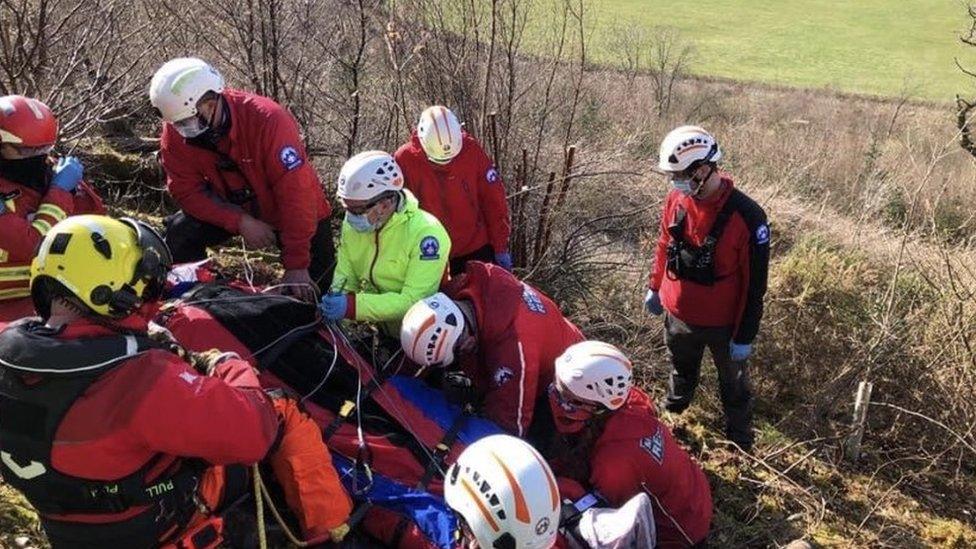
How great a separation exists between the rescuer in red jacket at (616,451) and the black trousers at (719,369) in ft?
3.14

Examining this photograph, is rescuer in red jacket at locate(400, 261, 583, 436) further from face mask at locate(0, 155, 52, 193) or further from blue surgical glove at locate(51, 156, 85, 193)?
face mask at locate(0, 155, 52, 193)

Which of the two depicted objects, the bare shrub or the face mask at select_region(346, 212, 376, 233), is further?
the bare shrub

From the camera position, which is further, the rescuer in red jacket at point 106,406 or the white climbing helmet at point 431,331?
the white climbing helmet at point 431,331

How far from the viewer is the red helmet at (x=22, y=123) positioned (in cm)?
357

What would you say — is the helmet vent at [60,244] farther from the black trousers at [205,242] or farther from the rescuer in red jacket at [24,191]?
the black trousers at [205,242]

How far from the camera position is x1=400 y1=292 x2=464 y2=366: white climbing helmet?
381 centimetres

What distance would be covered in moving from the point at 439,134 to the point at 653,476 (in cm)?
246

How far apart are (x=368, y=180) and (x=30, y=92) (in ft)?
10.2

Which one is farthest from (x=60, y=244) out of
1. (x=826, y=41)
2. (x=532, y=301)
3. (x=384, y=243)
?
(x=826, y=41)

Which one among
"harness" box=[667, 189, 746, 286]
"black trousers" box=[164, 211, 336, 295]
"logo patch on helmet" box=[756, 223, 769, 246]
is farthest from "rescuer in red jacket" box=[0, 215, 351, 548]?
"logo patch on helmet" box=[756, 223, 769, 246]

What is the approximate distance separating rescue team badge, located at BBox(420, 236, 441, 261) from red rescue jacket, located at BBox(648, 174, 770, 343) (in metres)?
1.41

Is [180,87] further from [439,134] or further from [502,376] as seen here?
[502,376]

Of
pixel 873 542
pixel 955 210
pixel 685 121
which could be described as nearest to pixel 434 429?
pixel 873 542

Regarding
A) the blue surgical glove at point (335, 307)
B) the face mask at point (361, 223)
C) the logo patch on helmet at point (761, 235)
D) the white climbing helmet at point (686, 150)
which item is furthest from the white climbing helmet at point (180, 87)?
the logo patch on helmet at point (761, 235)
